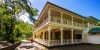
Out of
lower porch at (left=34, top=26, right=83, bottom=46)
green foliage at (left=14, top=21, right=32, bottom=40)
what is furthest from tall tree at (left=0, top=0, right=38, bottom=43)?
lower porch at (left=34, top=26, right=83, bottom=46)

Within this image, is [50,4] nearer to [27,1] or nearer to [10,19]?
[27,1]

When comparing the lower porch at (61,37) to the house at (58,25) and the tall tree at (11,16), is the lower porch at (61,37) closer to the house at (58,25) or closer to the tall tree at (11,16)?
the house at (58,25)

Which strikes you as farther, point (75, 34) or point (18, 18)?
point (18, 18)

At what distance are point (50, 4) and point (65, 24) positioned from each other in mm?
5128

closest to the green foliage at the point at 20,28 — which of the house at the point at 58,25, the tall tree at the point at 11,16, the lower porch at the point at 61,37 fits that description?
the tall tree at the point at 11,16

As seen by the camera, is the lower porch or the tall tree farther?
the tall tree

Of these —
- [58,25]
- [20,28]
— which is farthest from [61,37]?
[20,28]

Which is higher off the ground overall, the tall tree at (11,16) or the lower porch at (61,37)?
the tall tree at (11,16)

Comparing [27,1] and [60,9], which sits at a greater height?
[27,1]

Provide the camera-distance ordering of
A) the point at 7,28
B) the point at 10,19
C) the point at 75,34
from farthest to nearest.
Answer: the point at 7,28 < the point at 10,19 < the point at 75,34

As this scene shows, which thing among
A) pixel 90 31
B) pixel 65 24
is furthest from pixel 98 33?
pixel 65 24

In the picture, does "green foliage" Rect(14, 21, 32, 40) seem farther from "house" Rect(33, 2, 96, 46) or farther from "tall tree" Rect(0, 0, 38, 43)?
"house" Rect(33, 2, 96, 46)

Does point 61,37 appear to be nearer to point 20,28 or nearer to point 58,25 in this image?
point 58,25

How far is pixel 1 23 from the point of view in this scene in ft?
104
